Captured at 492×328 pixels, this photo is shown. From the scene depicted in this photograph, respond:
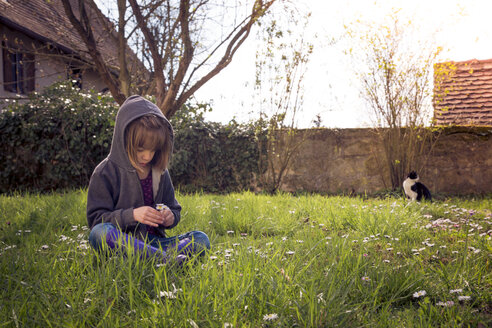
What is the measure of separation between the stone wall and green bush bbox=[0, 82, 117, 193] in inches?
159

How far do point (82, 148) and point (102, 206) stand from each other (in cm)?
566

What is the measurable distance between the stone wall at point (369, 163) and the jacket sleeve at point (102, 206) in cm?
529

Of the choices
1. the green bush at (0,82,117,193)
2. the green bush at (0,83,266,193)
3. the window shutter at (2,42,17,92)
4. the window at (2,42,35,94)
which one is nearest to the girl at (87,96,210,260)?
the green bush at (0,83,266,193)

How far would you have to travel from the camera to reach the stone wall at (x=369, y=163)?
25.0 ft

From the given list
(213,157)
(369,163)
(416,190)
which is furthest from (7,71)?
(416,190)

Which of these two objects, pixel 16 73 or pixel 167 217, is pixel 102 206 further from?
pixel 16 73

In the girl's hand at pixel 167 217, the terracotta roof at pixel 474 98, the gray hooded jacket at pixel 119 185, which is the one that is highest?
the terracotta roof at pixel 474 98

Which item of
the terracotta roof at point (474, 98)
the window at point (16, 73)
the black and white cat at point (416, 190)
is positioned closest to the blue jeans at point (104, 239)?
the black and white cat at point (416, 190)

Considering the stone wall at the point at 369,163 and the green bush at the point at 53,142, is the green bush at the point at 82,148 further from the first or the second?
the stone wall at the point at 369,163

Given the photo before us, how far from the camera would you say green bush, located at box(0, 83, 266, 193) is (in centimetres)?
772

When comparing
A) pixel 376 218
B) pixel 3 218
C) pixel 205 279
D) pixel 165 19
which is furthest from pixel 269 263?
pixel 165 19

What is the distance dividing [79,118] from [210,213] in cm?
496

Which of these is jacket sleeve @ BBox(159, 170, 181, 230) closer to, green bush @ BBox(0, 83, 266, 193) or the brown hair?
the brown hair

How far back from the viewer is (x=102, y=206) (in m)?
2.56
